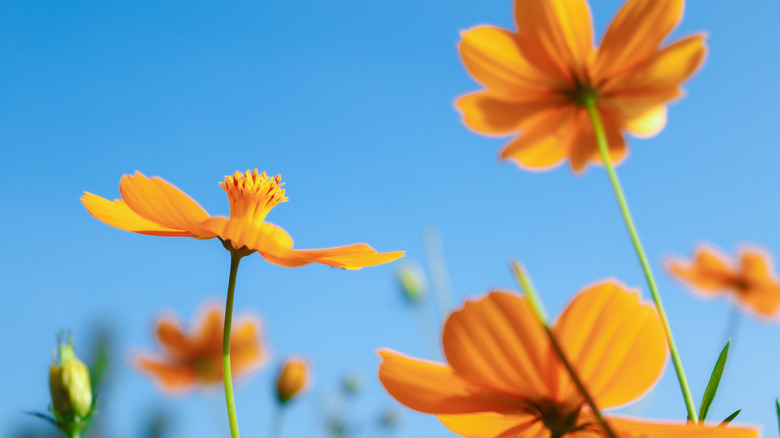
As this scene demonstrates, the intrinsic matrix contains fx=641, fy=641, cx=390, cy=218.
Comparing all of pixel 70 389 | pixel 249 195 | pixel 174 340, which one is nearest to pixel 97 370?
pixel 70 389

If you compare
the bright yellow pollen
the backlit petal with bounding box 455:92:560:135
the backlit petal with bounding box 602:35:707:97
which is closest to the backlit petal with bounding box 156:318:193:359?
the bright yellow pollen

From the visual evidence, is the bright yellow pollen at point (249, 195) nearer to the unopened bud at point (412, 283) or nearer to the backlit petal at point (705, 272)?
the unopened bud at point (412, 283)

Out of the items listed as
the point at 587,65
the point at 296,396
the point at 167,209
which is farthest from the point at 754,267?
the point at 167,209

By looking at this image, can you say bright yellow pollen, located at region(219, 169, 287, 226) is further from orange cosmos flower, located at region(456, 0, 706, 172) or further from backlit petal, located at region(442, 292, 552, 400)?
backlit petal, located at region(442, 292, 552, 400)

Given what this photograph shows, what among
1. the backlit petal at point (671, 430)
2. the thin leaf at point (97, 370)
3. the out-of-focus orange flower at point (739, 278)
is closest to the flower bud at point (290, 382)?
the thin leaf at point (97, 370)

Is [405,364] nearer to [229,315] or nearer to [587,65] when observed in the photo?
[229,315]

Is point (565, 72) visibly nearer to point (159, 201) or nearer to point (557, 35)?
point (557, 35)
